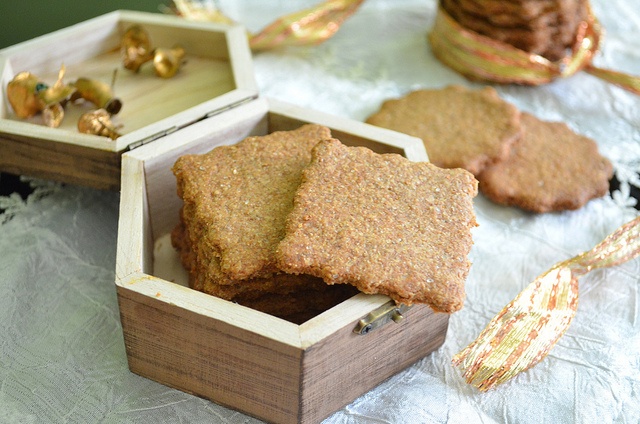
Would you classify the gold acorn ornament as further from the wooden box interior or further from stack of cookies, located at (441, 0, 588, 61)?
stack of cookies, located at (441, 0, 588, 61)

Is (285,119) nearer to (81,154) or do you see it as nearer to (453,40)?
(81,154)

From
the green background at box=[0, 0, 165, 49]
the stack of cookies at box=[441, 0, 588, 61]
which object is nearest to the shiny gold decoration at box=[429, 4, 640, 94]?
the stack of cookies at box=[441, 0, 588, 61]

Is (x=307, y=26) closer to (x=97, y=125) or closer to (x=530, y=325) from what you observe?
(x=97, y=125)

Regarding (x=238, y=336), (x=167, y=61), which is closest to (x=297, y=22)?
(x=167, y=61)

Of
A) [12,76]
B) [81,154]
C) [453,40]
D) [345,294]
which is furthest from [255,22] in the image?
[345,294]

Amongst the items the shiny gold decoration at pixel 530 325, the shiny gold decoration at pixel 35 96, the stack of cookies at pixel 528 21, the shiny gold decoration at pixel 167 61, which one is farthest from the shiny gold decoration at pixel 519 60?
the shiny gold decoration at pixel 35 96
